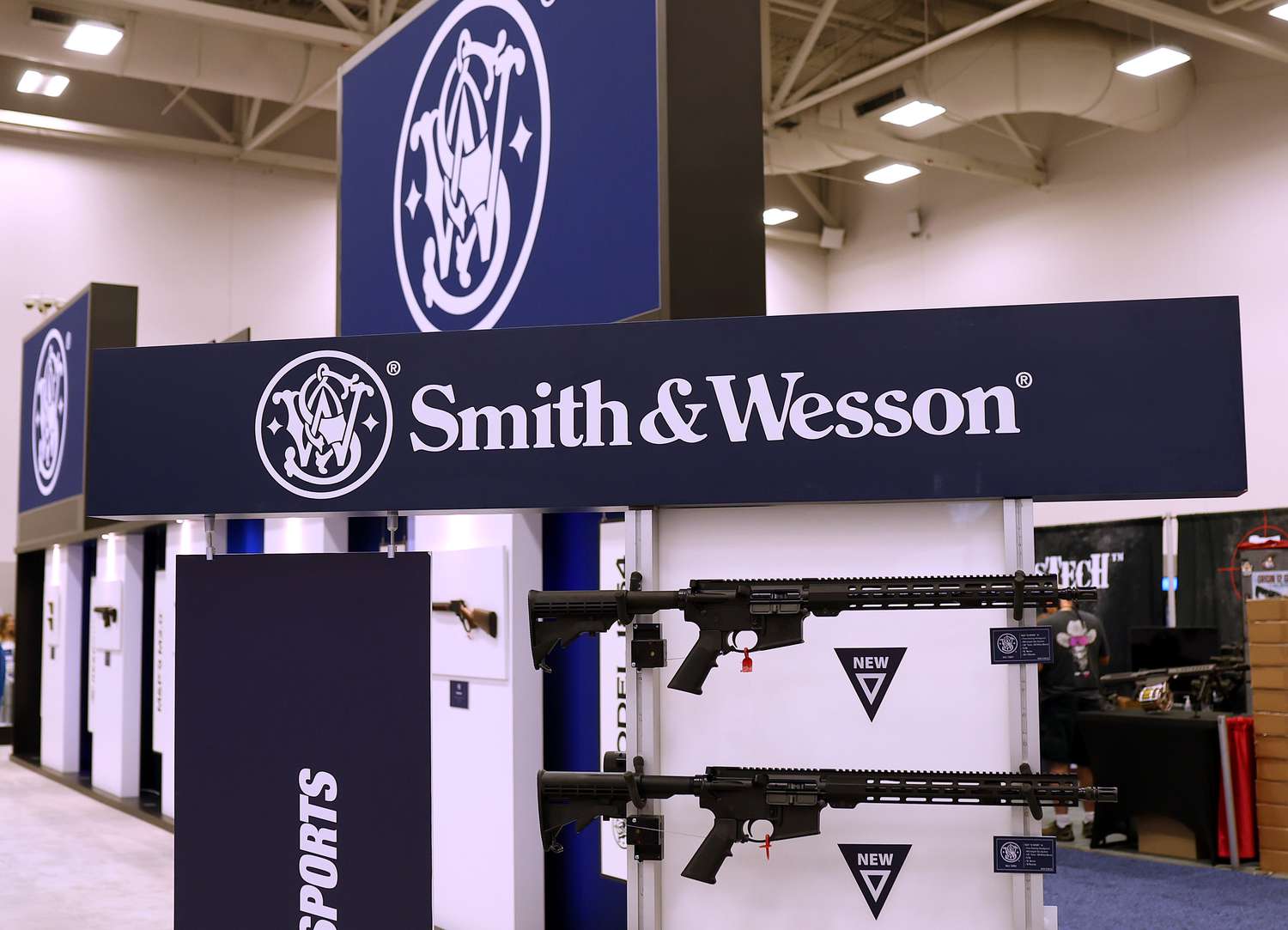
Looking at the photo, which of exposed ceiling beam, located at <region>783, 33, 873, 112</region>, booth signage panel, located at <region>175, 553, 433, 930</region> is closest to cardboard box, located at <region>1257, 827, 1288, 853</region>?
booth signage panel, located at <region>175, 553, 433, 930</region>

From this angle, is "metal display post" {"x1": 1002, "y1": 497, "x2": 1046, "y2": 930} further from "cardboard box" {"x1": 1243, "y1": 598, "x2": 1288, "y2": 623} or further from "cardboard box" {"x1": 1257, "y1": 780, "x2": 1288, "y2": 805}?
"cardboard box" {"x1": 1243, "y1": 598, "x2": 1288, "y2": 623}

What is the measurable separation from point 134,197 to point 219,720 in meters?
12.0

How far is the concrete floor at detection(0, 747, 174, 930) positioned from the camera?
5.87m

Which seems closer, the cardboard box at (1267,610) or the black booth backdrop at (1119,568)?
the cardboard box at (1267,610)

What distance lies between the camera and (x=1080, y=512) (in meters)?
12.6

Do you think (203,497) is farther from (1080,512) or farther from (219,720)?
(1080,512)

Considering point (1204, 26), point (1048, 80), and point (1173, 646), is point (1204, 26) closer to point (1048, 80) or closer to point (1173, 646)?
point (1048, 80)

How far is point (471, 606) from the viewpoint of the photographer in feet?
16.9

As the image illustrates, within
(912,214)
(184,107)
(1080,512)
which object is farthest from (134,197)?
(1080,512)

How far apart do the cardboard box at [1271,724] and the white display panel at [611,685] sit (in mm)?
4006

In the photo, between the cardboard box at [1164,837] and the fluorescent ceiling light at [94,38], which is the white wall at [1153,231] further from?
the fluorescent ceiling light at [94,38]

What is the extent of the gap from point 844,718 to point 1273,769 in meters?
4.99

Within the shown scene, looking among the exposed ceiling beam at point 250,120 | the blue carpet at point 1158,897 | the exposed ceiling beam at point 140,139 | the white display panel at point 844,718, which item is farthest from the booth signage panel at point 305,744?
the exposed ceiling beam at point 250,120

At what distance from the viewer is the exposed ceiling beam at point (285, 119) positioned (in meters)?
12.0
